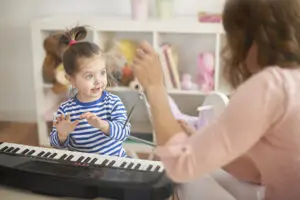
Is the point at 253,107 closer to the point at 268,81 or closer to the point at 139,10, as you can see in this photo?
the point at 268,81

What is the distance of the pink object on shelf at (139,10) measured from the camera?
1.18 metres

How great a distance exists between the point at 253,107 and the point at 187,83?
2.57 feet

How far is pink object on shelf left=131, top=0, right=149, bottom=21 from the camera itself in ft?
3.87

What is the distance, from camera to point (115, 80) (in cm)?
72

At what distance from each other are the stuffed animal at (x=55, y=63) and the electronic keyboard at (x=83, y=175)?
13 cm

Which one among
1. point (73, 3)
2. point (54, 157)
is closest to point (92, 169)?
point (54, 157)

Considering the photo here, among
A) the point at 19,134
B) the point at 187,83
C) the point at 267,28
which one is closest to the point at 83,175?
the point at 19,134

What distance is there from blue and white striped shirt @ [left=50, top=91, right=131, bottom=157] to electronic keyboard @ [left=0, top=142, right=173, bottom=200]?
12 millimetres

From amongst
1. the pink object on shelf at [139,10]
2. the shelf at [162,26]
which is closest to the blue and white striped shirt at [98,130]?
the shelf at [162,26]

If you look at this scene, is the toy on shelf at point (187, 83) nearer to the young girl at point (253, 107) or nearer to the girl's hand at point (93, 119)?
the girl's hand at point (93, 119)

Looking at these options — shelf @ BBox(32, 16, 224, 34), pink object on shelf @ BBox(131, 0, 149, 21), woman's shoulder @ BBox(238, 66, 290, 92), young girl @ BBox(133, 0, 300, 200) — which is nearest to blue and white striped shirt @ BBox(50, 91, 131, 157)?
young girl @ BBox(133, 0, 300, 200)

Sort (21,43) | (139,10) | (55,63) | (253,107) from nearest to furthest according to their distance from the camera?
(253,107), (55,63), (21,43), (139,10)

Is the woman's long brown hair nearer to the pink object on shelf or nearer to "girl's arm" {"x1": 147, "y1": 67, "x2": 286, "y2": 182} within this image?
"girl's arm" {"x1": 147, "y1": 67, "x2": 286, "y2": 182}

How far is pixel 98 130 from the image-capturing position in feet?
2.18
